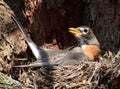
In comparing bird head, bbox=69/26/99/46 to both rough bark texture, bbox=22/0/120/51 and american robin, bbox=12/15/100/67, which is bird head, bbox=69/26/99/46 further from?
rough bark texture, bbox=22/0/120/51

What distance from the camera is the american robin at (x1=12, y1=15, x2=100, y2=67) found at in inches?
228

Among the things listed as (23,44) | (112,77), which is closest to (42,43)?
(23,44)

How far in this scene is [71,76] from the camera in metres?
5.46

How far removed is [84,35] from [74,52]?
35 centimetres

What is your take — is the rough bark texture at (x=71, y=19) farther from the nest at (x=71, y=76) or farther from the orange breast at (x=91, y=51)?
the nest at (x=71, y=76)

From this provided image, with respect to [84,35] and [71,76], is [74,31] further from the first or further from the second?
[71,76]

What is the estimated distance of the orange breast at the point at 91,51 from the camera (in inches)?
240

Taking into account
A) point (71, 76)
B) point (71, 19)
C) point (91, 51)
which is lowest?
point (71, 76)

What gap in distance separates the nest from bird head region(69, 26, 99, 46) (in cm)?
53

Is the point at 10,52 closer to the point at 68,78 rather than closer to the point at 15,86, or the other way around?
the point at 15,86

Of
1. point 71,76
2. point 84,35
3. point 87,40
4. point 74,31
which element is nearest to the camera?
point 71,76

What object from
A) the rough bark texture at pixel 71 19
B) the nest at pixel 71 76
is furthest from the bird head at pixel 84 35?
the nest at pixel 71 76

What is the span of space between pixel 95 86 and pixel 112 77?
432 millimetres

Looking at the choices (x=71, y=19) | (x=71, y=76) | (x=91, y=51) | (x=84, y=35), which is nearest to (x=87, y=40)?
(x=84, y=35)
